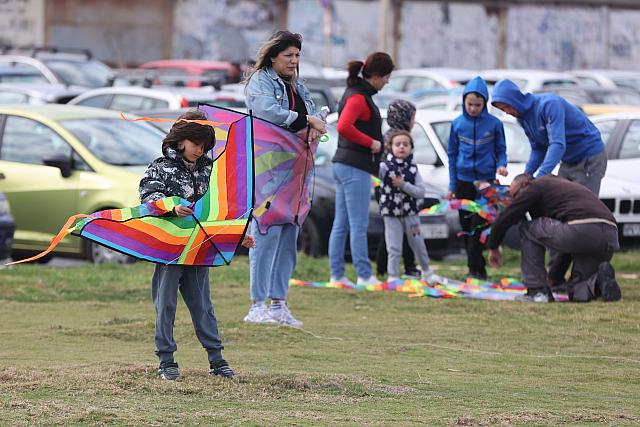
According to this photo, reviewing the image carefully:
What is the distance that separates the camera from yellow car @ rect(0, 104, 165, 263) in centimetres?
1434

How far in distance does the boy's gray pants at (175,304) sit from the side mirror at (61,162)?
6.69m

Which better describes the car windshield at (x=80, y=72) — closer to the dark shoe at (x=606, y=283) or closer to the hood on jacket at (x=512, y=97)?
the hood on jacket at (x=512, y=97)

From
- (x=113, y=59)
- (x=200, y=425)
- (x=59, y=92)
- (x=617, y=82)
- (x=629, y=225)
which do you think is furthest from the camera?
(x=113, y=59)

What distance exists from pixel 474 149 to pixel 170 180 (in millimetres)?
5486

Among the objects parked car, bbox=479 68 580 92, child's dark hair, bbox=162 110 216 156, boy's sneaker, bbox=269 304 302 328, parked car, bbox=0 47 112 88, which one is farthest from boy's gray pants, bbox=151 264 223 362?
parked car, bbox=479 68 580 92

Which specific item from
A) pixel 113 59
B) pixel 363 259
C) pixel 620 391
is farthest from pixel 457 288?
pixel 113 59

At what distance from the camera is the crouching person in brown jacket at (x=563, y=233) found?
11430 millimetres

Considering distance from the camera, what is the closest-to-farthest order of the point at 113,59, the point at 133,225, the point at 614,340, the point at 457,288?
the point at 133,225 → the point at 614,340 → the point at 457,288 → the point at 113,59

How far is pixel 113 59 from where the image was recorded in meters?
41.0

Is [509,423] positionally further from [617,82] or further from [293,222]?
[617,82]

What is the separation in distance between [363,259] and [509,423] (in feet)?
19.2

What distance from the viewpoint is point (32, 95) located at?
→ 881 inches

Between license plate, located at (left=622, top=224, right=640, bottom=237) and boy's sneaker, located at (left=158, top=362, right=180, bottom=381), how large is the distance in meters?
8.23

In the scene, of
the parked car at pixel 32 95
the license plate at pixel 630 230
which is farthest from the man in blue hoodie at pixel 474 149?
the parked car at pixel 32 95
